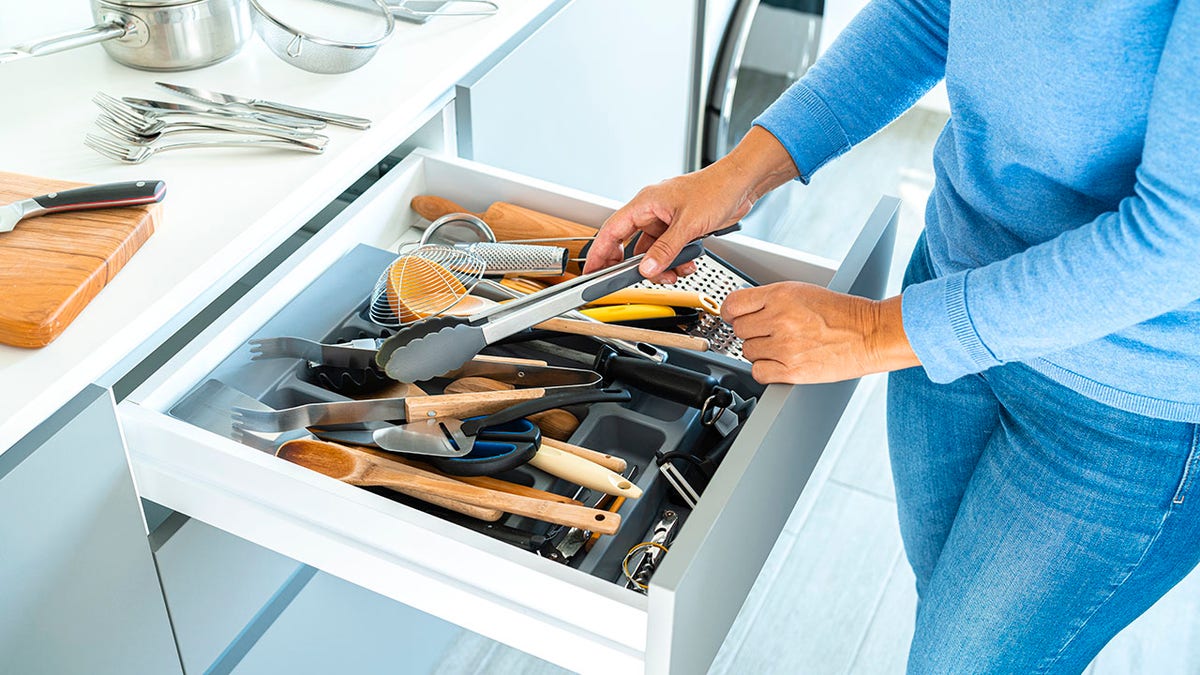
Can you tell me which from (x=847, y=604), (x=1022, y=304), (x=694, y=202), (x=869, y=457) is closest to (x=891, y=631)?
(x=847, y=604)

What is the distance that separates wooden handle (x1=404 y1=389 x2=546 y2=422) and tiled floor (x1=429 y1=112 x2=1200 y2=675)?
2.50 ft

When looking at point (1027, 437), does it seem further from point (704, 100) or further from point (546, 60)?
point (704, 100)

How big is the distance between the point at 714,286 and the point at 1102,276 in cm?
42

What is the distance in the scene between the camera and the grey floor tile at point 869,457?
6.27 ft

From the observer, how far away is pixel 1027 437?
3.11 ft

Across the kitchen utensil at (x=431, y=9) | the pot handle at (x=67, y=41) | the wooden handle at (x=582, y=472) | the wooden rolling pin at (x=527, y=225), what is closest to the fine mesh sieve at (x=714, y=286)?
the wooden rolling pin at (x=527, y=225)

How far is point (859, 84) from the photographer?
1056 mm

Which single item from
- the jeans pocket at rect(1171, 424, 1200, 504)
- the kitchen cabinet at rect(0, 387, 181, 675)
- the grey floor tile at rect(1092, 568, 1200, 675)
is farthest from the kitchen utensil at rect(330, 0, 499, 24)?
the grey floor tile at rect(1092, 568, 1200, 675)

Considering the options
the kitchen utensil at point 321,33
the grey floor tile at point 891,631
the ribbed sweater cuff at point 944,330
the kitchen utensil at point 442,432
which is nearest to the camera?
the ribbed sweater cuff at point 944,330

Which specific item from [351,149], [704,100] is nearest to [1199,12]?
[351,149]

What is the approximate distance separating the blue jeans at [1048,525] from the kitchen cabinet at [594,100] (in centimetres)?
60

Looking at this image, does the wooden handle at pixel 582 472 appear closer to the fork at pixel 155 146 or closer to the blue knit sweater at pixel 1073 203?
the blue knit sweater at pixel 1073 203

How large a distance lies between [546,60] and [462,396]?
2.10ft

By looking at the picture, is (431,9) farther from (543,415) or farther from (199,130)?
(543,415)
